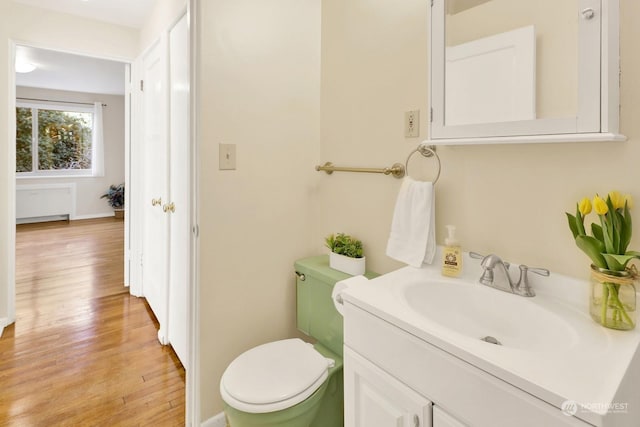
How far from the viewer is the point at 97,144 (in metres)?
6.67

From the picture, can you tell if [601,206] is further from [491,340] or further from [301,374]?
[301,374]

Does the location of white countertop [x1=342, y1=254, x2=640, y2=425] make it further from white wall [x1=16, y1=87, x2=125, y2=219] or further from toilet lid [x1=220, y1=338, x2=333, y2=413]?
white wall [x1=16, y1=87, x2=125, y2=219]

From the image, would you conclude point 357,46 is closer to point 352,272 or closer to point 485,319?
point 352,272

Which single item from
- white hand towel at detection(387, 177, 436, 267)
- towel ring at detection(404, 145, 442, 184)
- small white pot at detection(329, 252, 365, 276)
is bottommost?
small white pot at detection(329, 252, 365, 276)

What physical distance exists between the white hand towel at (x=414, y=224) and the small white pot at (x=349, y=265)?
19 centimetres

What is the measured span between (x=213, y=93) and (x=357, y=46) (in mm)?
670

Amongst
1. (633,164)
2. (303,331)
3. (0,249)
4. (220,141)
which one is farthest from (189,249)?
(0,249)

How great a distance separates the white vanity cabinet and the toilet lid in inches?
8.7

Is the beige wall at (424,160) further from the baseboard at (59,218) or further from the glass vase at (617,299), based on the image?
the baseboard at (59,218)

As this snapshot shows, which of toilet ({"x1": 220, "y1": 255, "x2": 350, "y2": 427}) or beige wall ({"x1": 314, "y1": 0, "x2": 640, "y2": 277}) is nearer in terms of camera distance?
beige wall ({"x1": 314, "y1": 0, "x2": 640, "y2": 277})

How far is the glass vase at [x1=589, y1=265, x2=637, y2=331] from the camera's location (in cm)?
81

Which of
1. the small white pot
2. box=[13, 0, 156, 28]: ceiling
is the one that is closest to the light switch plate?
the small white pot

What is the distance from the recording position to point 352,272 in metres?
1.51

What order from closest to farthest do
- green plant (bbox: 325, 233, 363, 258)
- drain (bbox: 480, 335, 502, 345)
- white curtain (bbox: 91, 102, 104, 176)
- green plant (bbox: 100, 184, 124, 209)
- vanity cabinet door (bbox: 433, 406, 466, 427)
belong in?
vanity cabinet door (bbox: 433, 406, 466, 427) < drain (bbox: 480, 335, 502, 345) < green plant (bbox: 325, 233, 363, 258) < white curtain (bbox: 91, 102, 104, 176) < green plant (bbox: 100, 184, 124, 209)
